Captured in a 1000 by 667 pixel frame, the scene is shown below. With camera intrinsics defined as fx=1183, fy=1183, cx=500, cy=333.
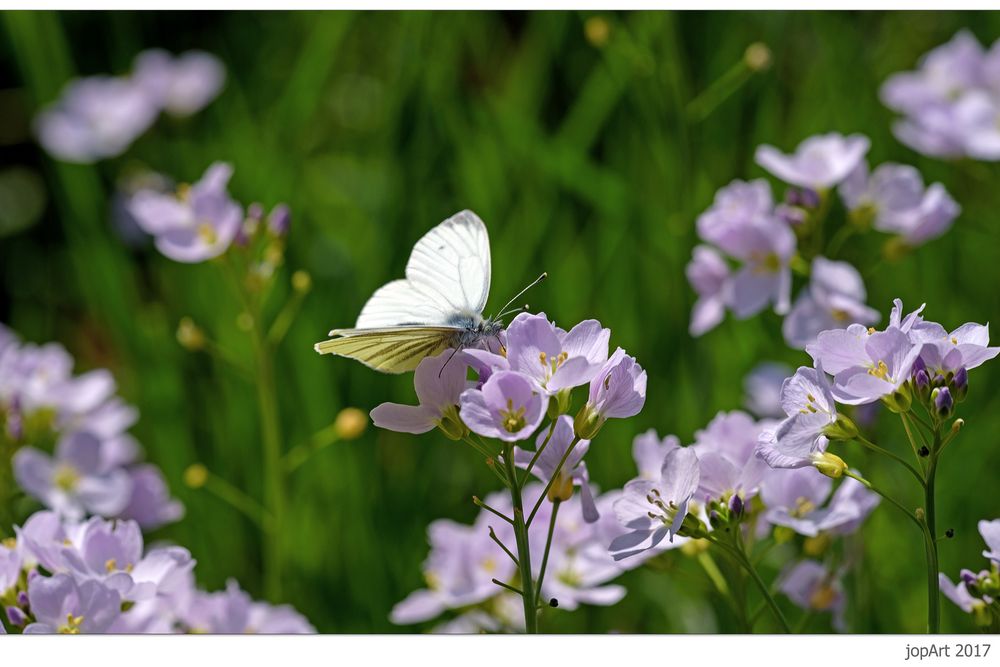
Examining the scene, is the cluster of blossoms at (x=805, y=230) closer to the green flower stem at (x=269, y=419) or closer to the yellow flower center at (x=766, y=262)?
the yellow flower center at (x=766, y=262)

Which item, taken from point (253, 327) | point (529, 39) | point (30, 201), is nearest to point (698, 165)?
point (529, 39)

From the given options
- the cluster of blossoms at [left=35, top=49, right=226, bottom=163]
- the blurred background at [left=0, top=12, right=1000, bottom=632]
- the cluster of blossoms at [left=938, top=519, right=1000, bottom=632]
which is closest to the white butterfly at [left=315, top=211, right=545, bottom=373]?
the cluster of blossoms at [left=938, top=519, right=1000, bottom=632]

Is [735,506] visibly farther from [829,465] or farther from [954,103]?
[954,103]

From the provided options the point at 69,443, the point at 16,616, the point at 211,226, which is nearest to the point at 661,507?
the point at 16,616

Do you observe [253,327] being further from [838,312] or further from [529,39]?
[529,39]

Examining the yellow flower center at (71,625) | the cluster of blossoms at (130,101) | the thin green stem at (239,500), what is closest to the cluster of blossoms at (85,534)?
the yellow flower center at (71,625)

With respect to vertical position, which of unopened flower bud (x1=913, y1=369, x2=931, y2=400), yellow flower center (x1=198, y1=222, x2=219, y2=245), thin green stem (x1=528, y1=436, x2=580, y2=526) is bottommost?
thin green stem (x1=528, y1=436, x2=580, y2=526)

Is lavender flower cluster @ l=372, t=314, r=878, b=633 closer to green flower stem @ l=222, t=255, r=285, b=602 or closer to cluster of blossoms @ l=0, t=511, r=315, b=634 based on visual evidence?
cluster of blossoms @ l=0, t=511, r=315, b=634
